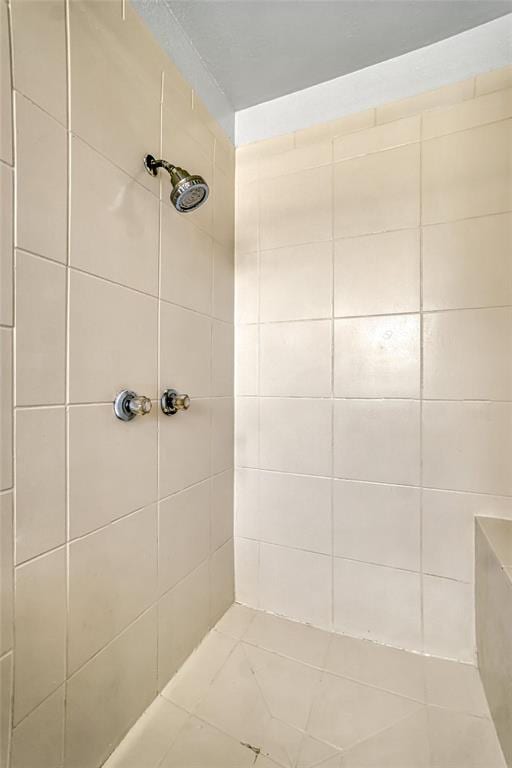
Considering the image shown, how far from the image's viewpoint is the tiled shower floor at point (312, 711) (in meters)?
0.71

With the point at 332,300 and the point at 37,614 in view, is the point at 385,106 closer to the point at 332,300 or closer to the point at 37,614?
the point at 332,300

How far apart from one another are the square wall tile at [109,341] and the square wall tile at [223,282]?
12.3 inches

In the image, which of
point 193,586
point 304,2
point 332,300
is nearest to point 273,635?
point 193,586

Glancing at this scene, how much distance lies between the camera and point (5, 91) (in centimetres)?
52

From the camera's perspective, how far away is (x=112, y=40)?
711mm

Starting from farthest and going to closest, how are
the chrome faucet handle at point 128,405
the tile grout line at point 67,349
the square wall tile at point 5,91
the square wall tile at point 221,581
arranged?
the square wall tile at point 221,581
the chrome faucet handle at point 128,405
the tile grout line at point 67,349
the square wall tile at point 5,91

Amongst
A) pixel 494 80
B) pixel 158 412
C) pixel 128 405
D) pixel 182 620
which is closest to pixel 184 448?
pixel 158 412

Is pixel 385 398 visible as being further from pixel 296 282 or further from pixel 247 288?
pixel 247 288

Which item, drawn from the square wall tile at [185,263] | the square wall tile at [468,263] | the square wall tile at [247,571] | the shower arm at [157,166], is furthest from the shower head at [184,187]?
the square wall tile at [247,571]

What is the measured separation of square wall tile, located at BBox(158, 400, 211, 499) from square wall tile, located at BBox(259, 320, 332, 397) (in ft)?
0.82

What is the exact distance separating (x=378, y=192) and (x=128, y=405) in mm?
947

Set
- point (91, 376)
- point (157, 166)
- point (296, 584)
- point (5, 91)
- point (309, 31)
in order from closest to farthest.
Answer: point (5, 91), point (91, 376), point (157, 166), point (309, 31), point (296, 584)

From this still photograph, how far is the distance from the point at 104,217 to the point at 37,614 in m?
0.74

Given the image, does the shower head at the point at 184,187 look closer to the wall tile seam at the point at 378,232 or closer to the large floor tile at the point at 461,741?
the wall tile seam at the point at 378,232
